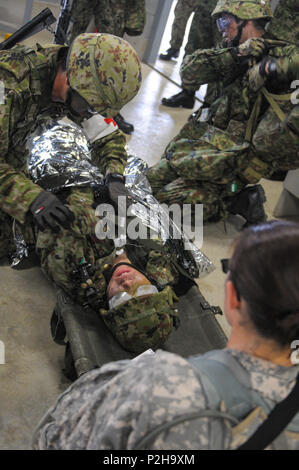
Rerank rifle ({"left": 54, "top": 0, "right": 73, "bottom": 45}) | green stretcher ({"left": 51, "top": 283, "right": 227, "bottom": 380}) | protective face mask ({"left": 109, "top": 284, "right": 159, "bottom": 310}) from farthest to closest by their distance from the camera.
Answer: rifle ({"left": 54, "top": 0, "right": 73, "bottom": 45}) → protective face mask ({"left": 109, "top": 284, "right": 159, "bottom": 310}) → green stretcher ({"left": 51, "top": 283, "right": 227, "bottom": 380})

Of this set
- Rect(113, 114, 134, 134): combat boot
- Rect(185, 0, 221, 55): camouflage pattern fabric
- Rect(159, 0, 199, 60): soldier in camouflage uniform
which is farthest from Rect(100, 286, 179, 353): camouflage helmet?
Rect(159, 0, 199, 60): soldier in camouflage uniform

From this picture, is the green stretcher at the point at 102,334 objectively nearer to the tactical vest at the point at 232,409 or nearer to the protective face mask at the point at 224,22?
the tactical vest at the point at 232,409

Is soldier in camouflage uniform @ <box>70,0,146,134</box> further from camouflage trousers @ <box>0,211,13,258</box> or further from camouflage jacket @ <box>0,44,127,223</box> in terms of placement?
camouflage trousers @ <box>0,211,13,258</box>

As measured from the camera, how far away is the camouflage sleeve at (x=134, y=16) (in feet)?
16.0

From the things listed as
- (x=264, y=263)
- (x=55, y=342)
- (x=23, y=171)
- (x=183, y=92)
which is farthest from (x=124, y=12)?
(x=264, y=263)

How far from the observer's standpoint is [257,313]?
974 millimetres

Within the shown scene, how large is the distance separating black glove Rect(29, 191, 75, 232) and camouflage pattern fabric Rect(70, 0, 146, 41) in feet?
9.52

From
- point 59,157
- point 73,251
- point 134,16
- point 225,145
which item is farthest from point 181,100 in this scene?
point 73,251

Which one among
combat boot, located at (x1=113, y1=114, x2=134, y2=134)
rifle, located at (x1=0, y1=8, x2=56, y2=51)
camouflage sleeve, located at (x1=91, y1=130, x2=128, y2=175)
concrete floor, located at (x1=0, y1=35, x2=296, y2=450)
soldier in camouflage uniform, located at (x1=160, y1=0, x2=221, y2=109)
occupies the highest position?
soldier in camouflage uniform, located at (x1=160, y1=0, x2=221, y2=109)

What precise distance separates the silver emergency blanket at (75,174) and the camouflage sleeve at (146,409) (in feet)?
5.44

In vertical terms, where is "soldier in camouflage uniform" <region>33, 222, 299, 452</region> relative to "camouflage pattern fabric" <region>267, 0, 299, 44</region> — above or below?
below

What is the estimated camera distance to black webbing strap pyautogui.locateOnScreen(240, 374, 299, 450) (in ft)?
3.01

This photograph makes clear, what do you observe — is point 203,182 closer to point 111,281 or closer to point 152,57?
point 111,281

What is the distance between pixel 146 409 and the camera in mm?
917
